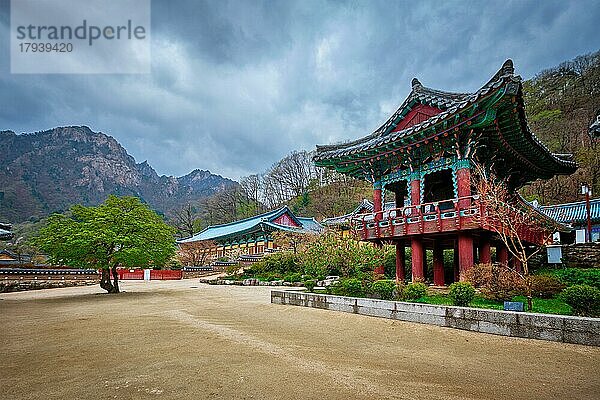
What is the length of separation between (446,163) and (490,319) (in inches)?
293

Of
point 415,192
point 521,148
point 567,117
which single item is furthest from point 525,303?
point 567,117

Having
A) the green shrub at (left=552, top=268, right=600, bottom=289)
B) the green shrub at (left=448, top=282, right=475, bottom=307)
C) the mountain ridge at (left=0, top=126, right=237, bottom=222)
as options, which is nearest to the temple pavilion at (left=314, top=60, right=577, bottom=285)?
the green shrub at (left=552, top=268, right=600, bottom=289)

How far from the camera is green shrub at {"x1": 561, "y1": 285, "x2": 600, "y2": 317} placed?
708cm

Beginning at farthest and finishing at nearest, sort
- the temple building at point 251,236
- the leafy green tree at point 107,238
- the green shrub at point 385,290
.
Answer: the temple building at point 251,236, the leafy green tree at point 107,238, the green shrub at point 385,290

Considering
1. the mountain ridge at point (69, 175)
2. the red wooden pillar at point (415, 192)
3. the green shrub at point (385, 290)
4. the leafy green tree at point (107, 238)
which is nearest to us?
the green shrub at point (385, 290)

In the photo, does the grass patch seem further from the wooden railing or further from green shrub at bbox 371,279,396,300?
the wooden railing

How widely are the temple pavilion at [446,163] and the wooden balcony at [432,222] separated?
0.10 ft

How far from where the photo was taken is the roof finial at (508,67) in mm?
10070

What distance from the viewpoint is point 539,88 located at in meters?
55.2

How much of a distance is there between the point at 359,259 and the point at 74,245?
40.3ft

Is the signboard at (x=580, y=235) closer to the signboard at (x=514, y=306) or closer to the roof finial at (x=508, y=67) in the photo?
the roof finial at (x=508, y=67)

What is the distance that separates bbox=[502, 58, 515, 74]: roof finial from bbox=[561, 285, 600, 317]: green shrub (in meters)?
6.05

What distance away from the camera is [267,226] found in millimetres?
40781

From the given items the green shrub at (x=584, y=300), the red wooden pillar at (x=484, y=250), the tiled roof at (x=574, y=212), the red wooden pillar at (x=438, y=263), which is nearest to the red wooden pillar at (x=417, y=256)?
the red wooden pillar at (x=438, y=263)
